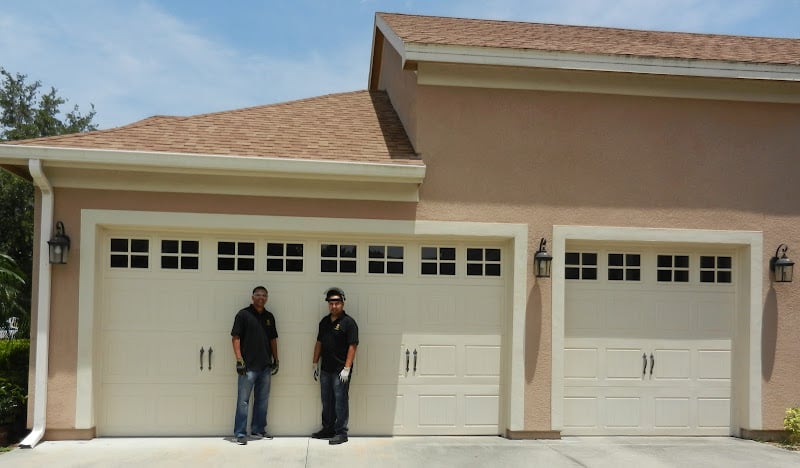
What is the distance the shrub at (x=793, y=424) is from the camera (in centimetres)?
677

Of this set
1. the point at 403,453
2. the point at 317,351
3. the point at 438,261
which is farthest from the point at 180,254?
the point at 403,453

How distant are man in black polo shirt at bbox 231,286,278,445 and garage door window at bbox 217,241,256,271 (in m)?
0.43

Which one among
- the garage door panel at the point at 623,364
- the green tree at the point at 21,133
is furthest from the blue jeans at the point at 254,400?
the green tree at the point at 21,133

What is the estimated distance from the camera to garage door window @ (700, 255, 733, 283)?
7281 mm

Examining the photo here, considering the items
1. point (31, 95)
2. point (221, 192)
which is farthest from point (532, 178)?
point (31, 95)

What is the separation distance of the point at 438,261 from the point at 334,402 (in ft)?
6.80

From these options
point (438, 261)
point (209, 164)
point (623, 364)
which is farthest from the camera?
point (623, 364)

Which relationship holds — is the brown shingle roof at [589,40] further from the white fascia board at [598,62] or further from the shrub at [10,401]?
the shrub at [10,401]

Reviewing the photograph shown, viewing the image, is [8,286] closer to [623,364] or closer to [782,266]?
[623,364]

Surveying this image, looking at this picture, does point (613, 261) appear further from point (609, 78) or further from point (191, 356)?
point (191, 356)

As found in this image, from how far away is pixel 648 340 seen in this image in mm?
7137

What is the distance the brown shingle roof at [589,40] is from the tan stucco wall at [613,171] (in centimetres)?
58

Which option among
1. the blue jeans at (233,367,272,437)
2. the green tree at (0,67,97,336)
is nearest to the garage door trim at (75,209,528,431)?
the blue jeans at (233,367,272,437)

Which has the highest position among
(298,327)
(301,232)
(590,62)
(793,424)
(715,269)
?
(590,62)
